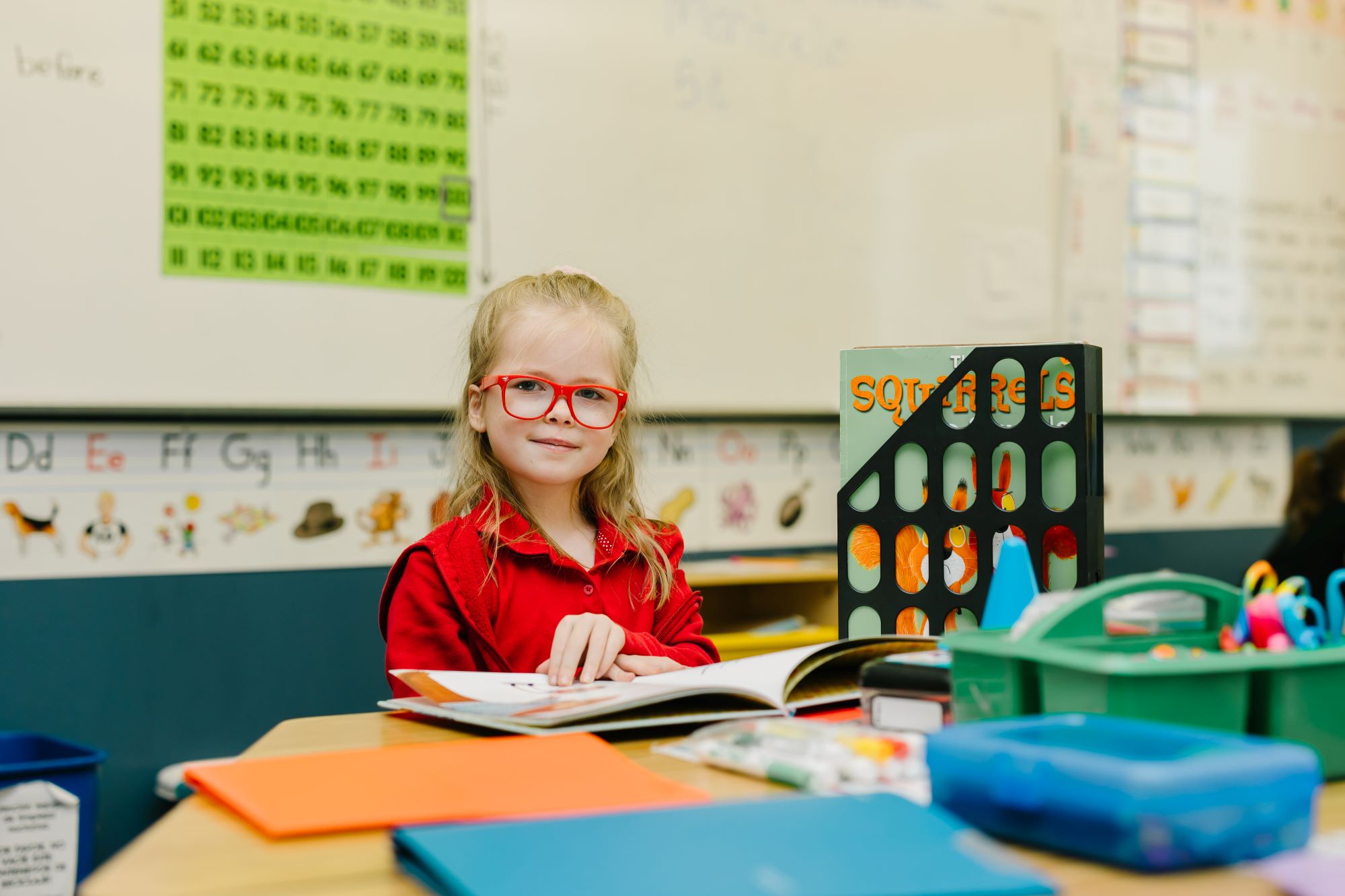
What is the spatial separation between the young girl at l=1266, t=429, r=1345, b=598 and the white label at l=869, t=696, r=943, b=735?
180 centimetres

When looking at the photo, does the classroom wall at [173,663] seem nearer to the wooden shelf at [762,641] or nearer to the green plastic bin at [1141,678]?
the wooden shelf at [762,641]

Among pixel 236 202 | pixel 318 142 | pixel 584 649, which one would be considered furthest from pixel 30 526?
pixel 584 649

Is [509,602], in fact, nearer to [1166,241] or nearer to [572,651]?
[572,651]

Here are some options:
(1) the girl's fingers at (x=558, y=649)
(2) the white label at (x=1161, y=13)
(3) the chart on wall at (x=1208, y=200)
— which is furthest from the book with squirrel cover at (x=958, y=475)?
(2) the white label at (x=1161, y=13)

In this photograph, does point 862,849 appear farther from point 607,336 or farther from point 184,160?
point 184,160

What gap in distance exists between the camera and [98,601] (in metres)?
1.79

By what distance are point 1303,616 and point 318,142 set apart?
1.67m

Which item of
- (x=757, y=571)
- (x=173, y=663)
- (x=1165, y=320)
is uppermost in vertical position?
(x=1165, y=320)

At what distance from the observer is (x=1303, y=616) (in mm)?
637

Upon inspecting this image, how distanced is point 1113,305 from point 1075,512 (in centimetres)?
202

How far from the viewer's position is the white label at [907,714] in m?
0.66

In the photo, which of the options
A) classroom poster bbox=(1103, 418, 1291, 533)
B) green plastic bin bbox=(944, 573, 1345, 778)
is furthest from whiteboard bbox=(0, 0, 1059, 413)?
green plastic bin bbox=(944, 573, 1345, 778)

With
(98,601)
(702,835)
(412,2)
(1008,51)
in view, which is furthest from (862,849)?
(1008,51)

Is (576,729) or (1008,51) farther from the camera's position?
(1008,51)
